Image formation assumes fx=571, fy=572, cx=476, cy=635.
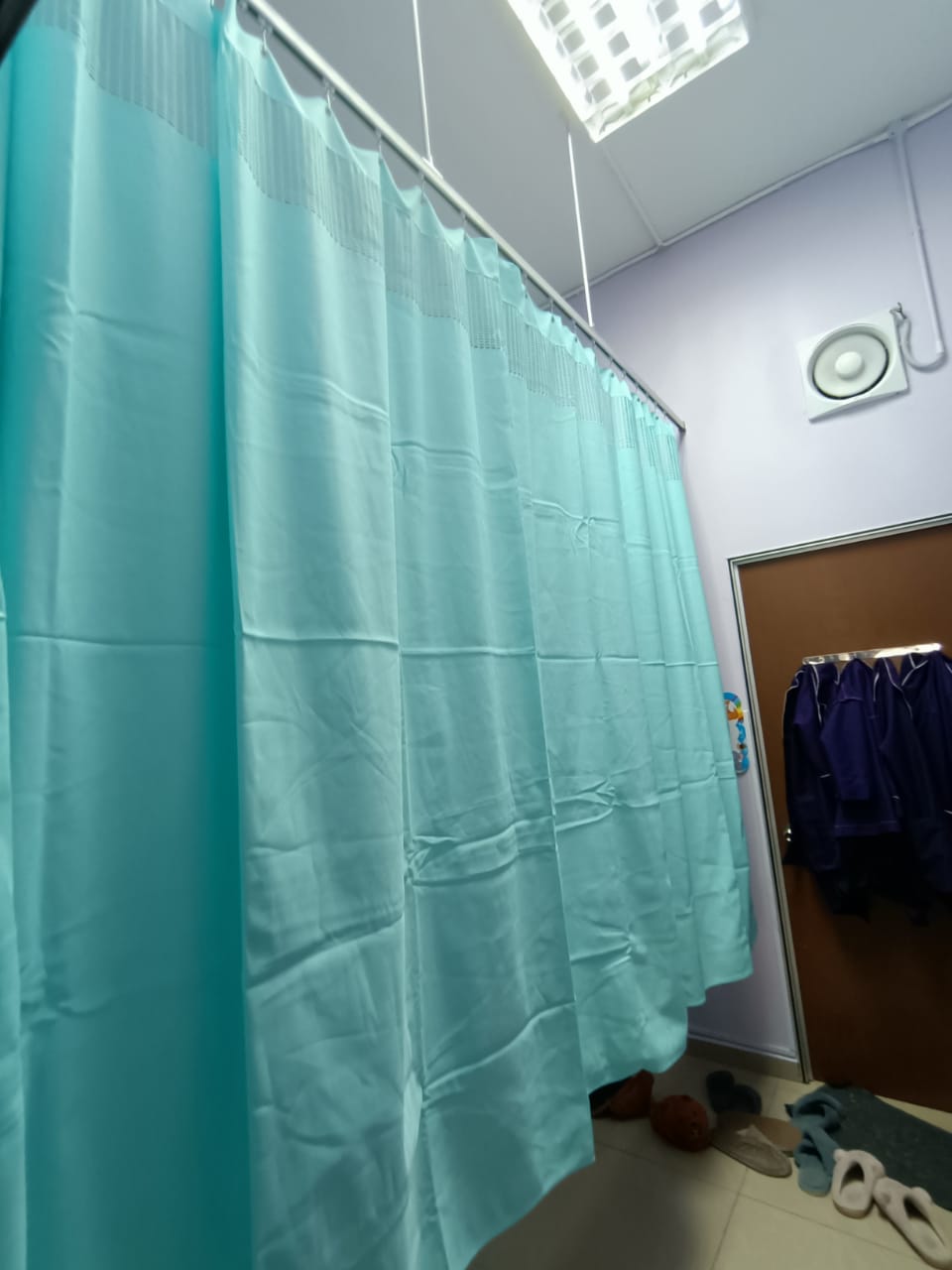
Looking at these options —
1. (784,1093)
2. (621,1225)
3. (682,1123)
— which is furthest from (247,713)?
(784,1093)

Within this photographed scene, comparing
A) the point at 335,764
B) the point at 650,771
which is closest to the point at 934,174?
the point at 650,771

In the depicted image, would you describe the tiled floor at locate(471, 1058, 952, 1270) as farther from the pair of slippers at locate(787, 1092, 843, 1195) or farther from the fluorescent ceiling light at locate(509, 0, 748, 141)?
the fluorescent ceiling light at locate(509, 0, 748, 141)

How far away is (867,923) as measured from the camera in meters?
1.65

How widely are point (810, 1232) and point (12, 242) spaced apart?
203 centimetres

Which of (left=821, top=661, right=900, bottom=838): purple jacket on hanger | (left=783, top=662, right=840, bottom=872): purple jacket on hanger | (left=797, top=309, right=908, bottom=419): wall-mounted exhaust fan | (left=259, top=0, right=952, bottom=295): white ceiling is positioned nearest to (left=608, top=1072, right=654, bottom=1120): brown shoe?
(left=783, top=662, right=840, bottom=872): purple jacket on hanger

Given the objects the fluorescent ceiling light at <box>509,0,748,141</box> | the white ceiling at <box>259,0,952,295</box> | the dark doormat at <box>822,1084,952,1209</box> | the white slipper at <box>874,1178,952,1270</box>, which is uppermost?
the white ceiling at <box>259,0,952,295</box>

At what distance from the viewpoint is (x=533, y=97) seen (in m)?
1.55

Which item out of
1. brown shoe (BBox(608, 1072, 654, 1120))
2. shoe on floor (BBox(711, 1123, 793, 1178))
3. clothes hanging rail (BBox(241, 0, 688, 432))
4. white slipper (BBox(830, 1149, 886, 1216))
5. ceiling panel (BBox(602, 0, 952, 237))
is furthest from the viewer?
brown shoe (BBox(608, 1072, 654, 1120))

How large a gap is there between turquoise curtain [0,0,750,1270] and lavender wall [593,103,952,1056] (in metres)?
1.26

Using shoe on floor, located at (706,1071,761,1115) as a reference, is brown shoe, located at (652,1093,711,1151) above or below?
above

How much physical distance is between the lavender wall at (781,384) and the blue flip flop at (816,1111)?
158 millimetres

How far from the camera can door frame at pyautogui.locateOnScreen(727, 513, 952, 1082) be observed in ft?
5.53

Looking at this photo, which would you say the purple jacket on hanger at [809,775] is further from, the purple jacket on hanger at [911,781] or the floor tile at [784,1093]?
the floor tile at [784,1093]

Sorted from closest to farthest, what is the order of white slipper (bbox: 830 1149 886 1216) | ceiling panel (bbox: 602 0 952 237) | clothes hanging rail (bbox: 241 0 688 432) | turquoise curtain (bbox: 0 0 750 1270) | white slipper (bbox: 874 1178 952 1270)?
turquoise curtain (bbox: 0 0 750 1270) < clothes hanging rail (bbox: 241 0 688 432) < white slipper (bbox: 874 1178 952 1270) < white slipper (bbox: 830 1149 886 1216) < ceiling panel (bbox: 602 0 952 237)
